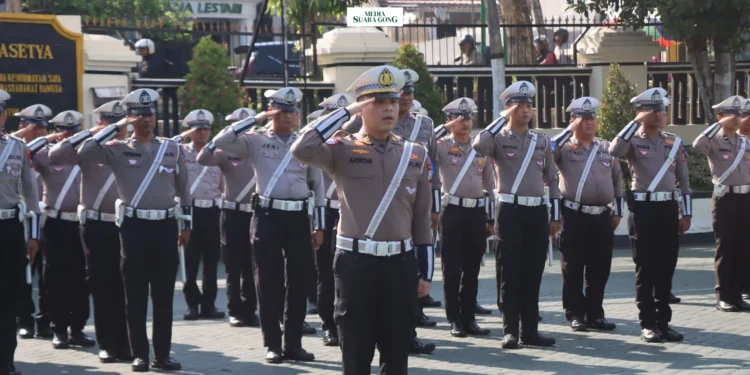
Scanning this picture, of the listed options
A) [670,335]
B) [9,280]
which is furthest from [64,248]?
[670,335]

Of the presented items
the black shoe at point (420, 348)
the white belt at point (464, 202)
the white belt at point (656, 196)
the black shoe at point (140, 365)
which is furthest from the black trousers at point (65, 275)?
the white belt at point (656, 196)

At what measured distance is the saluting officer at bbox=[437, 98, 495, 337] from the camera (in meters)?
11.9

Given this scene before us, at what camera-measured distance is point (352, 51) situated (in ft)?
66.5

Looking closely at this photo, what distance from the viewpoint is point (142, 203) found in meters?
10.2

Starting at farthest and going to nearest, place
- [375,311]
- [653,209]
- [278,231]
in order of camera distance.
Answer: [653,209], [278,231], [375,311]

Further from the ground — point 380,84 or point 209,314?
point 380,84

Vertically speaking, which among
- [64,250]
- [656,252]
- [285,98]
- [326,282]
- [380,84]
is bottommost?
[326,282]

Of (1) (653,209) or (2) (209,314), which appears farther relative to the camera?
(2) (209,314)

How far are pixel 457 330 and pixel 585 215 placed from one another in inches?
65.9

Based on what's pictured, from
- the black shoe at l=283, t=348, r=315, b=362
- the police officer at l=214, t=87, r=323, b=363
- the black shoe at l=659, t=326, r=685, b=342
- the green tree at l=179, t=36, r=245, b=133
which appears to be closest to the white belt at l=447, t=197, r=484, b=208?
the police officer at l=214, t=87, r=323, b=363

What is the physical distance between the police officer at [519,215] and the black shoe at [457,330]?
2.07 feet

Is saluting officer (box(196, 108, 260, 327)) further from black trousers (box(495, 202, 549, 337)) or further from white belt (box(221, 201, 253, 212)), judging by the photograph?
black trousers (box(495, 202, 549, 337))

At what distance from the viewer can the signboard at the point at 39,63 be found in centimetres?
1759

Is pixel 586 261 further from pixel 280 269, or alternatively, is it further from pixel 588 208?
pixel 280 269
